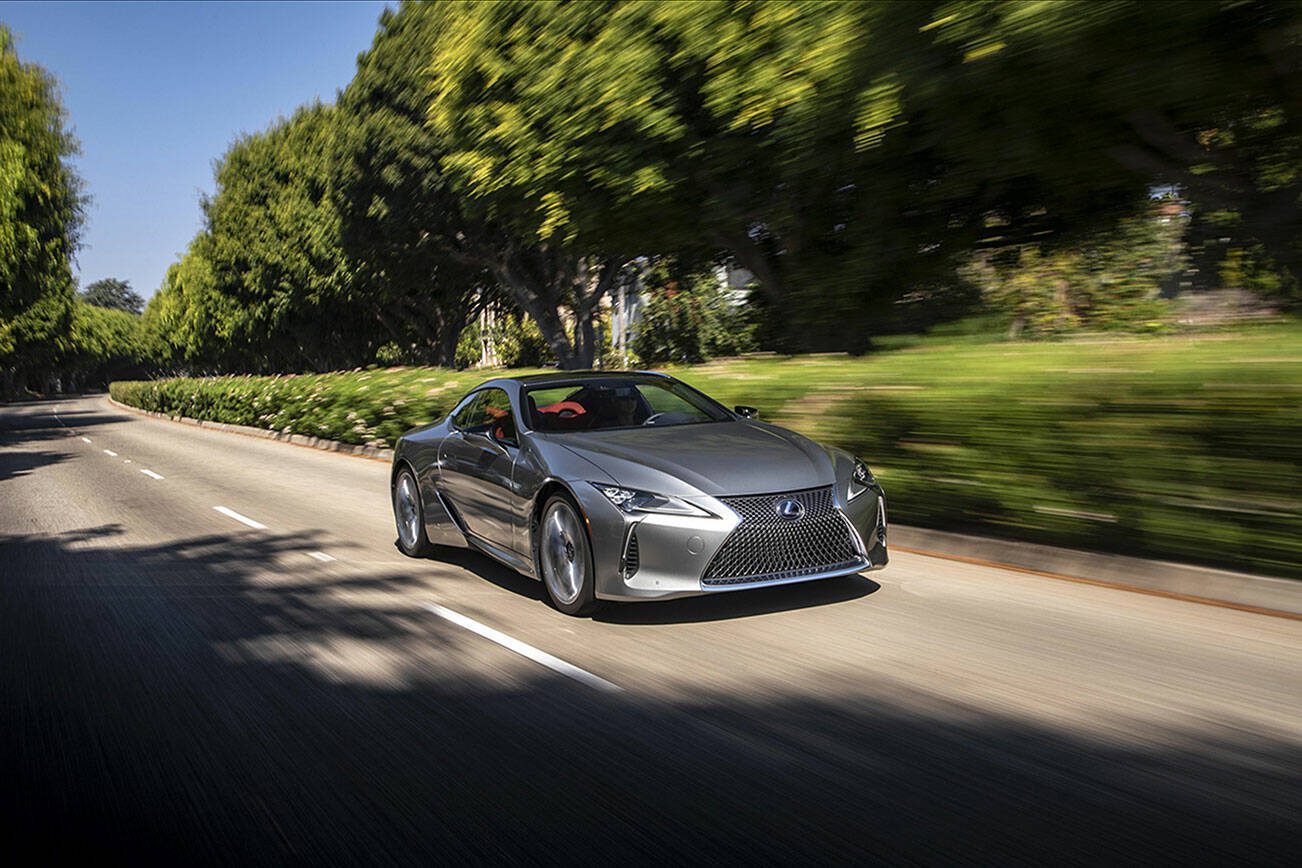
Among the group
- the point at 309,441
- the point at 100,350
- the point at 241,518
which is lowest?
the point at 309,441

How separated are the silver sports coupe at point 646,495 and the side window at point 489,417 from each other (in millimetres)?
18

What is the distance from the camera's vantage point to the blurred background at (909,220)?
24.3ft

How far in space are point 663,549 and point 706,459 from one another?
675 mm

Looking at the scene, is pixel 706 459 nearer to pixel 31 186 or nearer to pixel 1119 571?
pixel 1119 571

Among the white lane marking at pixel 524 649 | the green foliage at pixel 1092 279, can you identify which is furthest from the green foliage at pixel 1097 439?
the green foliage at pixel 1092 279

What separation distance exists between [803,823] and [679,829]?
15.3 inches

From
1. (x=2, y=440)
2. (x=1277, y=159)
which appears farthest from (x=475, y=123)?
(x=2, y=440)

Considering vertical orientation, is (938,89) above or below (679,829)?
above

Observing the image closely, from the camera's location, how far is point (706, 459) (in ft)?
21.6

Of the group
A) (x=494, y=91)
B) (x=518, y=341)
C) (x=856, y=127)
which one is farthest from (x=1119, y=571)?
(x=518, y=341)

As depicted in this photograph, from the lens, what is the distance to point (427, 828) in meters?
3.73

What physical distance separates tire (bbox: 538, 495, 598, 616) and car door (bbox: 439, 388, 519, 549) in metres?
0.47

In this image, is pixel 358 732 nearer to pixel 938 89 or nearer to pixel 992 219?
pixel 938 89

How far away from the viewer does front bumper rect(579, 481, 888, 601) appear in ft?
20.0
